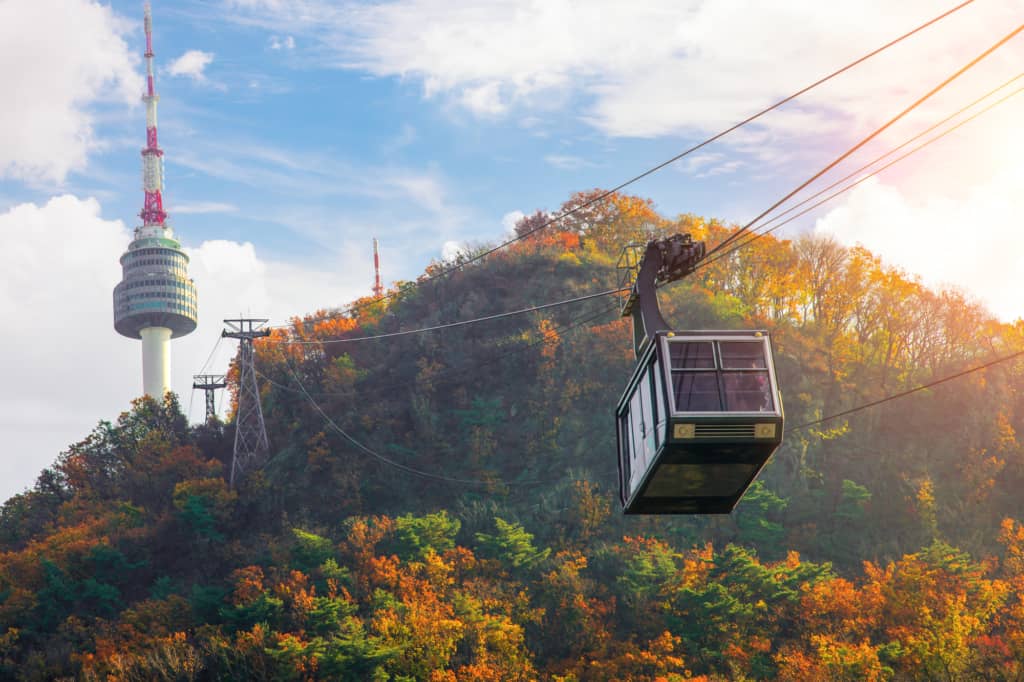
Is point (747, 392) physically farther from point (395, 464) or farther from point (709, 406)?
Result: point (395, 464)

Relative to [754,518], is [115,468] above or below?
above

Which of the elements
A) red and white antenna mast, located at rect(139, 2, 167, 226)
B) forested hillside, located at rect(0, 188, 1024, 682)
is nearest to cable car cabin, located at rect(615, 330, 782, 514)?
forested hillside, located at rect(0, 188, 1024, 682)

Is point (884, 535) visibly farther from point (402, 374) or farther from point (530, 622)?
point (402, 374)

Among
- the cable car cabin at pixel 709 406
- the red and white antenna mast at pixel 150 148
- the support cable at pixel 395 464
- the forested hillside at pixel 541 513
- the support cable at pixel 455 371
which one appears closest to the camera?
the cable car cabin at pixel 709 406

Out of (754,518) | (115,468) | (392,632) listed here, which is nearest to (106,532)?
(115,468)

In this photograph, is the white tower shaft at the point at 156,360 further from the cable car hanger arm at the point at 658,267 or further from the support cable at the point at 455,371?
the cable car hanger arm at the point at 658,267

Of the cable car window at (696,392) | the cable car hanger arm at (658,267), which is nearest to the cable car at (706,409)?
the cable car window at (696,392)
